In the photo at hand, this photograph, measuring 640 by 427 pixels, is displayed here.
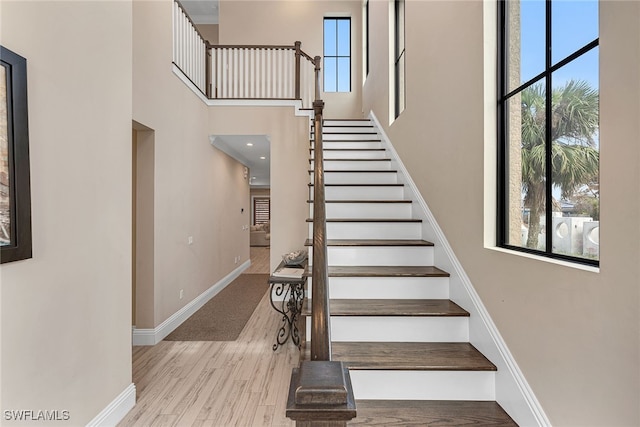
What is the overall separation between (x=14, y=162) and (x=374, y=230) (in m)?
2.28

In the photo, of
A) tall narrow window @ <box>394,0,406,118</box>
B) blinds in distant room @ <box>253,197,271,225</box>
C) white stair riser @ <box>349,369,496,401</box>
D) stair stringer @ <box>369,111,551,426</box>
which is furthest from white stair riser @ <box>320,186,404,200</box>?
blinds in distant room @ <box>253,197,271,225</box>

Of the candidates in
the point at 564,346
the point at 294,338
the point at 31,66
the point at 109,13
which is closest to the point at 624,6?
the point at 564,346

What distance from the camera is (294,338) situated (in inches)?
126

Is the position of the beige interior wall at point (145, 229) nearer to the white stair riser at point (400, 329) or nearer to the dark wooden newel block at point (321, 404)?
the white stair riser at point (400, 329)

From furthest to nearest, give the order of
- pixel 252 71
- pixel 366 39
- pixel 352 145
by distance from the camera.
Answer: pixel 366 39 < pixel 252 71 < pixel 352 145

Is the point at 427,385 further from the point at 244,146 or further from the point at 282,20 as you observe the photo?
the point at 282,20

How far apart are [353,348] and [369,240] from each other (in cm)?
106

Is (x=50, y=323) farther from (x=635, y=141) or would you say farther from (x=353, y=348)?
(x=635, y=141)

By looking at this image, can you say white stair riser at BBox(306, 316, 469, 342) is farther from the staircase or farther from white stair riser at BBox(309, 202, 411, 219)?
white stair riser at BBox(309, 202, 411, 219)

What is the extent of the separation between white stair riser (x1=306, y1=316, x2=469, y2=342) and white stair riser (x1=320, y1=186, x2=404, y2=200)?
1.60 m

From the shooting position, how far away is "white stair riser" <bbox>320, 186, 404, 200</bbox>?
129 inches

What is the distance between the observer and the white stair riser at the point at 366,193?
3.27 metres

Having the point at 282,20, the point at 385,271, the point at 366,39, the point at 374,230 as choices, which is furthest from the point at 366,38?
the point at 385,271

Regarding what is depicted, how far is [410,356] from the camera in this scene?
1.71m
